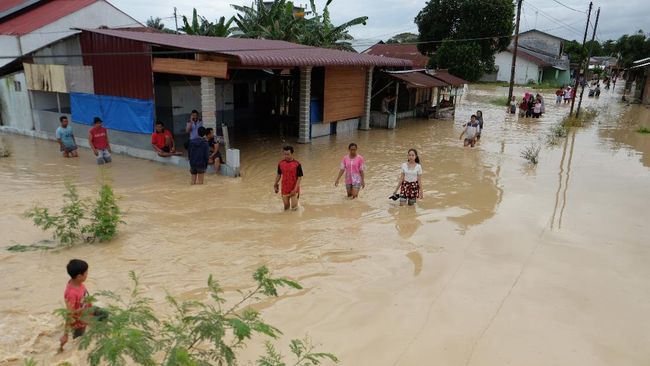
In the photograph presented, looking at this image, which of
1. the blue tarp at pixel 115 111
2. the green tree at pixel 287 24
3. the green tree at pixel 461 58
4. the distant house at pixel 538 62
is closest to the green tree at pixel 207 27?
the green tree at pixel 287 24

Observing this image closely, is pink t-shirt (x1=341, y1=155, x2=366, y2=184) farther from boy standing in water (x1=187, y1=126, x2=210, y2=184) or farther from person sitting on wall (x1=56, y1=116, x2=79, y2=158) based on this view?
person sitting on wall (x1=56, y1=116, x2=79, y2=158)

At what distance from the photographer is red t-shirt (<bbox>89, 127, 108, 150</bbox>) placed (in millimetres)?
12128

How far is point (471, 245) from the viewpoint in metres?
7.69

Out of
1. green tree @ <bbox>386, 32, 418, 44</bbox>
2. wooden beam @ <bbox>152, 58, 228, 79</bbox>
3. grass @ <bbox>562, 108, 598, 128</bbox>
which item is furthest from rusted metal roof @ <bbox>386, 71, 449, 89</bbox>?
green tree @ <bbox>386, 32, 418, 44</bbox>

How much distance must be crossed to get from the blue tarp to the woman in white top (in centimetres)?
768

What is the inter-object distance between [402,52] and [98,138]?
4786 cm

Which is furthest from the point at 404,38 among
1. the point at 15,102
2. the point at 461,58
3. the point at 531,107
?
the point at 15,102

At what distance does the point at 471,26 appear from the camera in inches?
1785

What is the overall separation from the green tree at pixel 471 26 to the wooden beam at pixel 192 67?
36.1 meters

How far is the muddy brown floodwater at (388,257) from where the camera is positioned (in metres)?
5.04

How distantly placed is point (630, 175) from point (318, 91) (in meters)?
10.9

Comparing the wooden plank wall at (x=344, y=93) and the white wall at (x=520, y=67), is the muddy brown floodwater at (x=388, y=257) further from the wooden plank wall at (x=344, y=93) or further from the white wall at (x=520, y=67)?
the white wall at (x=520, y=67)

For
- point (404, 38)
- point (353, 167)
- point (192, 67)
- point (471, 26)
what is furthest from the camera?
point (404, 38)

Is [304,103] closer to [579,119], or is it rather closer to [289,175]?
[289,175]
